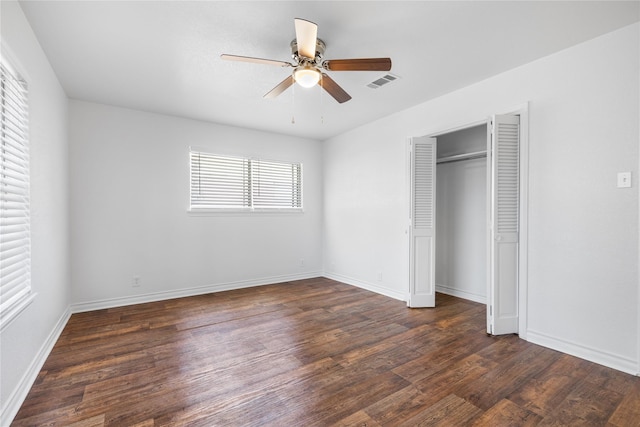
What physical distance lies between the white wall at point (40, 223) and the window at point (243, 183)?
163cm

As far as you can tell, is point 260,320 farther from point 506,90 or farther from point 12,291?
point 506,90

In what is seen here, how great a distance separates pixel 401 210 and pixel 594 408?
283 cm

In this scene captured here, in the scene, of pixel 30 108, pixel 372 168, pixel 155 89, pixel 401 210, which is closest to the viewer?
pixel 30 108

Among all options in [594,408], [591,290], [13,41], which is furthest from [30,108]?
[591,290]

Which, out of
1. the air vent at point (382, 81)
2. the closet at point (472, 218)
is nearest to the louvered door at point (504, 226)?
the closet at point (472, 218)

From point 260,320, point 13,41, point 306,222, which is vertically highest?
point 13,41

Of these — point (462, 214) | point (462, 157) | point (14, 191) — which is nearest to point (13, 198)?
point (14, 191)

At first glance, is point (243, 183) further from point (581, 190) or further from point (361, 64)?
point (581, 190)

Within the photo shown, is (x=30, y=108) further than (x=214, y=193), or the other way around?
(x=214, y=193)

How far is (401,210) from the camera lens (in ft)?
14.4

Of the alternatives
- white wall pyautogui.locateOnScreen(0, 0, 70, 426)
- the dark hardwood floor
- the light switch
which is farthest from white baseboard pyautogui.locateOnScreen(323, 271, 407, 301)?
white wall pyautogui.locateOnScreen(0, 0, 70, 426)

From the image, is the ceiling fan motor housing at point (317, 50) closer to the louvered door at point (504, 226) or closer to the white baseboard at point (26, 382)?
the louvered door at point (504, 226)

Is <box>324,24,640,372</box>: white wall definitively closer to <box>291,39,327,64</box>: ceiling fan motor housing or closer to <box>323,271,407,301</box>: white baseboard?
<box>323,271,407,301</box>: white baseboard

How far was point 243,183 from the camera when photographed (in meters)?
5.18
